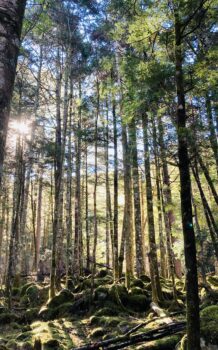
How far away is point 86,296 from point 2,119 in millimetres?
10289

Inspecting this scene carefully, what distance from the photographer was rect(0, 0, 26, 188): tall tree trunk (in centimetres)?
137

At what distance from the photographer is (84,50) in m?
11.8

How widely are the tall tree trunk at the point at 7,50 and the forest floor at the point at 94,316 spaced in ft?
16.7

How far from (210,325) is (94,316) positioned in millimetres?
4910

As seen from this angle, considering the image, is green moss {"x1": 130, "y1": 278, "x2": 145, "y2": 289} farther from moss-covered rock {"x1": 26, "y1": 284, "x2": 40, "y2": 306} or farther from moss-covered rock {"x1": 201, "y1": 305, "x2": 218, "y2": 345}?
moss-covered rock {"x1": 201, "y1": 305, "x2": 218, "y2": 345}

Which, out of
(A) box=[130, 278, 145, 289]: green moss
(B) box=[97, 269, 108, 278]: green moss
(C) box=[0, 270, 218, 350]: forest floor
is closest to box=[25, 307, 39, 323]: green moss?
(C) box=[0, 270, 218, 350]: forest floor

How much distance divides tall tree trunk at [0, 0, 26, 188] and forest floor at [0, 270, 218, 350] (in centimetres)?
508

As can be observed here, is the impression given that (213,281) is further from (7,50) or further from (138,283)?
(7,50)

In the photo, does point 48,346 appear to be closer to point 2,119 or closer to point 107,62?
point 107,62

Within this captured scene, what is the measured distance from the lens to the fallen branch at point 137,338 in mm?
5742

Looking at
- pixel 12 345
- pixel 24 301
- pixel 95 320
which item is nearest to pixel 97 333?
pixel 95 320

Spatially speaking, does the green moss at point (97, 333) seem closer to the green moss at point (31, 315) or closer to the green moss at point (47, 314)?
the green moss at point (47, 314)

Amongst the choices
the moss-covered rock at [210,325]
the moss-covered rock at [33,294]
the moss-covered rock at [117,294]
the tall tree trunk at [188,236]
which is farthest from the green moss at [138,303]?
the tall tree trunk at [188,236]

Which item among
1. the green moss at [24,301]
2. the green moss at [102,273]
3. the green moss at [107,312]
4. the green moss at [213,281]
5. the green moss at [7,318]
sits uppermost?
the green moss at [102,273]
